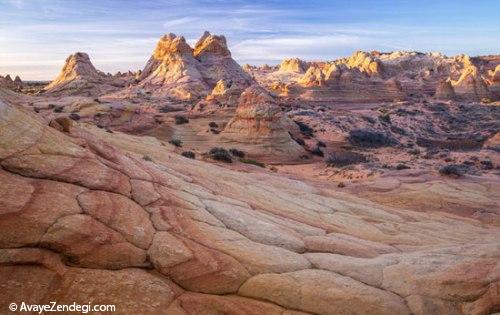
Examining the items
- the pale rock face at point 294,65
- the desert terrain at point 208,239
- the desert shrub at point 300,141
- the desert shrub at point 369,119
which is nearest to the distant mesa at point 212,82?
the desert shrub at point 369,119

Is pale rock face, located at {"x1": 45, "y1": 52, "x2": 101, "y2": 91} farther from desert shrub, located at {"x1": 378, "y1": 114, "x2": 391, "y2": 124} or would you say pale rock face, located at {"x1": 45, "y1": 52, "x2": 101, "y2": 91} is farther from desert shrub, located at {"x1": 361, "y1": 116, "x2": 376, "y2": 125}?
desert shrub, located at {"x1": 378, "y1": 114, "x2": 391, "y2": 124}

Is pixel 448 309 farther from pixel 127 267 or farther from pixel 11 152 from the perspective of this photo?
pixel 11 152

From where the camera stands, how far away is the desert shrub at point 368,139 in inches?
1696

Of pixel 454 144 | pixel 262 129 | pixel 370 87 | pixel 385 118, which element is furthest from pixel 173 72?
pixel 454 144

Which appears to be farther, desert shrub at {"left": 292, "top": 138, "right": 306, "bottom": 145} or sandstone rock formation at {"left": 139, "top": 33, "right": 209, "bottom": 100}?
sandstone rock formation at {"left": 139, "top": 33, "right": 209, "bottom": 100}

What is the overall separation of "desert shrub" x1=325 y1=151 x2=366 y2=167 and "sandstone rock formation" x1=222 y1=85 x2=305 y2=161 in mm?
2736

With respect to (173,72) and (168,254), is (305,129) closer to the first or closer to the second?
(168,254)

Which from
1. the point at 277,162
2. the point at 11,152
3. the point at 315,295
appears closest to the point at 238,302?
the point at 315,295

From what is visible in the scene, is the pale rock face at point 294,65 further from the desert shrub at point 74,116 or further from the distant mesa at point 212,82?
the desert shrub at point 74,116

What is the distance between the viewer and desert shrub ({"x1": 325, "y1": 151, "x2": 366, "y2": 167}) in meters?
32.3

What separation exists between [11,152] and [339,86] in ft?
236

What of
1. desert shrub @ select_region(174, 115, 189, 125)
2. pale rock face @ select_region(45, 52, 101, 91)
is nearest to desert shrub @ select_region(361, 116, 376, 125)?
desert shrub @ select_region(174, 115, 189, 125)

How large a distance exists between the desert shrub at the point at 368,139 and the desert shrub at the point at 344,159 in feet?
14.8

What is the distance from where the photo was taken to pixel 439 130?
54.4 meters
